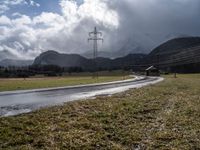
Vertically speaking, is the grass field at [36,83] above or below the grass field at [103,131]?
below

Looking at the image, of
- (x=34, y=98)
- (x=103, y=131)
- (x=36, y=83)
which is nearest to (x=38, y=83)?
(x=36, y=83)

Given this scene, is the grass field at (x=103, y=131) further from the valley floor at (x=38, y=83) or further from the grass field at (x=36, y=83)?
the grass field at (x=36, y=83)

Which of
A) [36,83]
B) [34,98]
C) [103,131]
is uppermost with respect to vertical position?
[103,131]

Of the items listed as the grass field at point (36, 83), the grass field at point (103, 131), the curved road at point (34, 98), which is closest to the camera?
the grass field at point (103, 131)

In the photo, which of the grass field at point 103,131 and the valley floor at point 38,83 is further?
the valley floor at point 38,83

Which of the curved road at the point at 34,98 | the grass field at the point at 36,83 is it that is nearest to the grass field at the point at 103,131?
the curved road at the point at 34,98

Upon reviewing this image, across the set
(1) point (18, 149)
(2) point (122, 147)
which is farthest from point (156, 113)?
(1) point (18, 149)

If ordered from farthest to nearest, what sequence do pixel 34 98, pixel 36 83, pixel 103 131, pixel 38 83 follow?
pixel 36 83
pixel 38 83
pixel 34 98
pixel 103 131

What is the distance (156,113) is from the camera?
60.1ft

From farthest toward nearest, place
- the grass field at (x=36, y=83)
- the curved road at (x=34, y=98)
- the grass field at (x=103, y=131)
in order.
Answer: the grass field at (x=36, y=83), the curved road at (x=34, y=98), the grass field at (x=103, y=131)

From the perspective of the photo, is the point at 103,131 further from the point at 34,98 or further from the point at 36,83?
the point at 36,83

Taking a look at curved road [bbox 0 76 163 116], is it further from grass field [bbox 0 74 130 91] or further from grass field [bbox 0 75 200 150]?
grass field [bbox 0 74 130 91]

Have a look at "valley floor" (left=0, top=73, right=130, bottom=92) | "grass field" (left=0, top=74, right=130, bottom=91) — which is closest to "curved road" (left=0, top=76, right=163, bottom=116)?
"valley floor" (left=0, top=73, right=130, bottom=92)

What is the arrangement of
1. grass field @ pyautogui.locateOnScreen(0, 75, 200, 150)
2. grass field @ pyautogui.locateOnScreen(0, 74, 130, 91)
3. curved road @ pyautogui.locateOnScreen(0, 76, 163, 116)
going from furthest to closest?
grass field @ pyautogui.locateOnScreen(0, 74, 130, 91) < curved road @ pyautogui.locateOnScreen(0, 76, 163, 116) < grass field @ pyautogui.locateOnScreen(0, 75, 200, 150)
